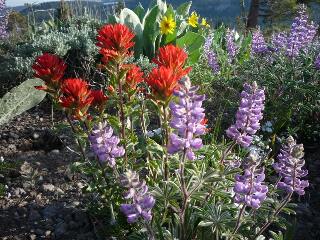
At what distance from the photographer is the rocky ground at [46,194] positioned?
8.79 ft

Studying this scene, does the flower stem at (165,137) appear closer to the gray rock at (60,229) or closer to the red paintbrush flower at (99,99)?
the red paintbrush flower at (99,99)

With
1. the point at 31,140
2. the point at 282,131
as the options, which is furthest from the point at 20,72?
the point at 282,131

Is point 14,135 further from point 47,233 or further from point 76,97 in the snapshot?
point 76,97

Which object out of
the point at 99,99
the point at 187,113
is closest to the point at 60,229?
the point at 99,99

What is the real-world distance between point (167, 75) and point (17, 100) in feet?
6.16

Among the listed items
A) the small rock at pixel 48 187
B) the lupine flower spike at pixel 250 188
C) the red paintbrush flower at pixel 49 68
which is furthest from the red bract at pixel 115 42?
the small rock at pixel 48 187

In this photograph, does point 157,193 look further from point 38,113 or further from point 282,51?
point 282,51

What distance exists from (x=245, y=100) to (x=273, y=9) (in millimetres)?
37228

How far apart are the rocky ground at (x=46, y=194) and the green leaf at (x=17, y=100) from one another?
1.14ft

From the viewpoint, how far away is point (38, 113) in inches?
177

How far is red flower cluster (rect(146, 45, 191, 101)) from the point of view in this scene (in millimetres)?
1812

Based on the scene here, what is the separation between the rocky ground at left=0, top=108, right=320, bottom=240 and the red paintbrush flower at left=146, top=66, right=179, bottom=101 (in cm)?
91

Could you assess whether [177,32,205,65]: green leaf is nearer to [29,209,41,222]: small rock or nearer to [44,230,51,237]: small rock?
[29,209,41,222]: small rock

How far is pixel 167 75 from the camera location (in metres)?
1.80
